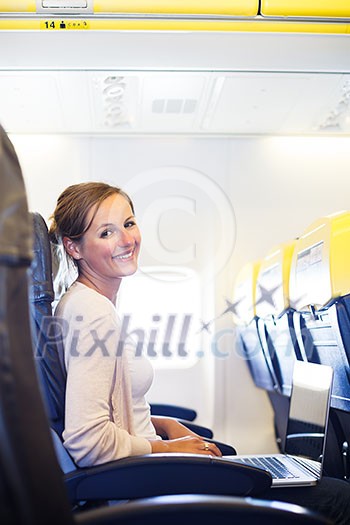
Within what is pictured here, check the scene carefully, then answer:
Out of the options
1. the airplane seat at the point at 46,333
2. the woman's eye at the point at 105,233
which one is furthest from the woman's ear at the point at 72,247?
the airplane seat at the point at 46,333

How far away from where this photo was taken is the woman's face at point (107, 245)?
2354 mm

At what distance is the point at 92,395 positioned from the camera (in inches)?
73.3

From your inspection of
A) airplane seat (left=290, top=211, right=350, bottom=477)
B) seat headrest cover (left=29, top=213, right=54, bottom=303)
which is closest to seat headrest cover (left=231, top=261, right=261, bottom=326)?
airplane seat (left=290, top=211, right=350, bottom=477)

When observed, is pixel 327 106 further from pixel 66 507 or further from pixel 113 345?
pixel 66 507

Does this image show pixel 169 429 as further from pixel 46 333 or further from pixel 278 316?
pixel 278 316

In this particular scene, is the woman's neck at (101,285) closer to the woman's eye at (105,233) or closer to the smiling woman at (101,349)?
the smiling woman at (101,349)

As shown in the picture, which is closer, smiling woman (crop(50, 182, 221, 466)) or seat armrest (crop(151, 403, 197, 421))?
smiling woman (crop(50, 182, 221, 466))

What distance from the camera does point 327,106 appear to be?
455cm

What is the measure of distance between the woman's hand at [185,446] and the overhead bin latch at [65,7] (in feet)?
Result: 7.64

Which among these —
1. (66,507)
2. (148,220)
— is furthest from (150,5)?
(66,507)

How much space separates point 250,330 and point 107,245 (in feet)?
7.81

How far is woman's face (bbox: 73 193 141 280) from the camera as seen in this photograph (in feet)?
7.72

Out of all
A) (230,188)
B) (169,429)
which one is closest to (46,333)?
(169,429)

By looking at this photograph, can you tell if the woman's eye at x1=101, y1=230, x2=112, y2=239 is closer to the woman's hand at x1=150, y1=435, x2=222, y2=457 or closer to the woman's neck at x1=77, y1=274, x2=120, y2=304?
the woman's neck at x1=77, y1=274, x2=120, y2=304
